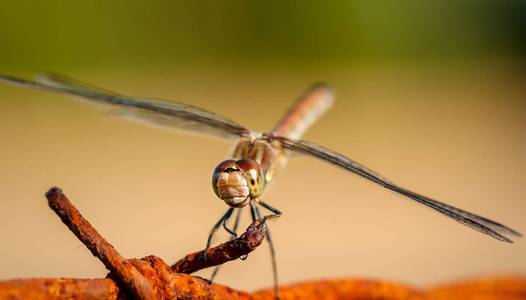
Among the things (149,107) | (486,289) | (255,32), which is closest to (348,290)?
(486,289)

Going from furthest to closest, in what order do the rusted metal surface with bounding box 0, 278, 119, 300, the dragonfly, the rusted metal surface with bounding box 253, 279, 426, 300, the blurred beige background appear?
the blurred beige background → the dragonfly → the rusted metal surface with bounding box 253, 279, 426, 300 → the rusted metal surface with bounding box 0, 278, 119, 300

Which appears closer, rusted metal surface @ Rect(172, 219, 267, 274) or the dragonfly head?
rusted metal surface @ Rect(172, 219, 267, 274)

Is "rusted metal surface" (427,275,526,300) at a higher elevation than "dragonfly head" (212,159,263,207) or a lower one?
lower

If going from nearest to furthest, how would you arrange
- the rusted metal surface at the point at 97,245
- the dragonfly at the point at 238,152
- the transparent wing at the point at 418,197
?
the rusted metal surface at the point at 97,245
the transparent wing at the point at 418,197
the dragonfly at the point at 238,152

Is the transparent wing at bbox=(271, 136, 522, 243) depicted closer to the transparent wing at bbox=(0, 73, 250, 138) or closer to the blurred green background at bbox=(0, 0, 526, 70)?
the transparent wing at bbox=(0, 73, 250, 138)

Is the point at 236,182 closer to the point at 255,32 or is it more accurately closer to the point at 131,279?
the point at 131,279

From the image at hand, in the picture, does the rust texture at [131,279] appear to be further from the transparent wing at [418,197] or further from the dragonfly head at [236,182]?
the dragonfly head at [236,182]

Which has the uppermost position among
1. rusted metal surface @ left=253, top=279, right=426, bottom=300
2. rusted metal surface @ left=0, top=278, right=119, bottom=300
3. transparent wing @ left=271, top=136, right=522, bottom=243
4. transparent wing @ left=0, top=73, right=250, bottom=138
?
transparent wing @ left=0, top=73, right=250, bottom=138

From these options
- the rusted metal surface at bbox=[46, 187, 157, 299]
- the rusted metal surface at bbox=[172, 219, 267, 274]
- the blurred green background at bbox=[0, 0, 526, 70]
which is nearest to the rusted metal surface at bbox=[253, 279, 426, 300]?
the rusted metal surface at bbox=[172, 219, 267, 274]

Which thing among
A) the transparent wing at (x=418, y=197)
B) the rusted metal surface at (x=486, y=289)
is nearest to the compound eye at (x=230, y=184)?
the transparent wing at (x=418, y=197)
